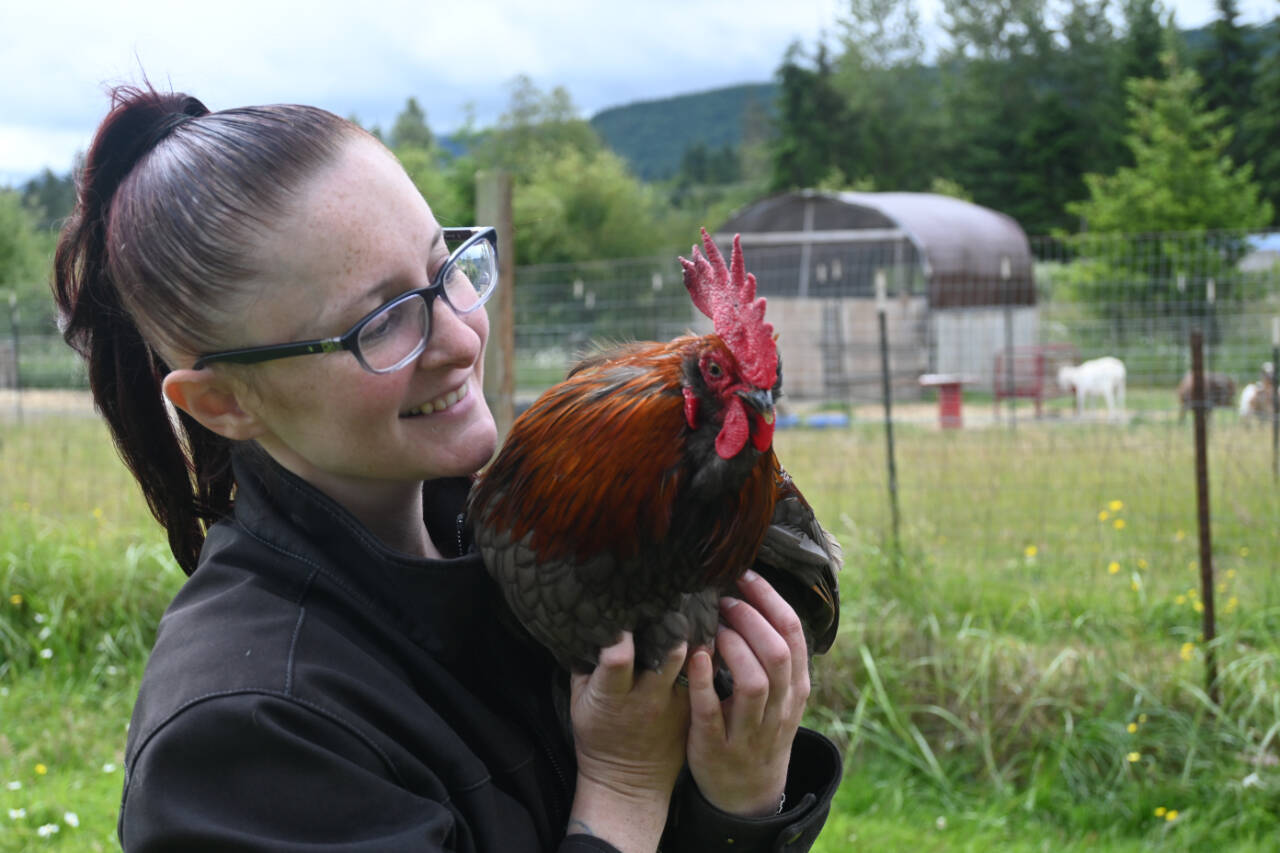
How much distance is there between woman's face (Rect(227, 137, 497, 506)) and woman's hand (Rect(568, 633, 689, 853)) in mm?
386

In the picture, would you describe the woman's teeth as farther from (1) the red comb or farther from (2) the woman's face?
(1) the red comb

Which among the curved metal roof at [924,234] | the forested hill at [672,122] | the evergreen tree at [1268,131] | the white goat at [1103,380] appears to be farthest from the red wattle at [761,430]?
the forested hill at [672,122]

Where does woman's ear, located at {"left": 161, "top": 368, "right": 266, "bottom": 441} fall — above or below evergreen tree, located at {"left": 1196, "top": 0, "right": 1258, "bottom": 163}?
below

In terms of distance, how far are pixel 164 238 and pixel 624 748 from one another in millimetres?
980

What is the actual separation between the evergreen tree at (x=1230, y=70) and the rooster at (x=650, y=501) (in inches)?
1919

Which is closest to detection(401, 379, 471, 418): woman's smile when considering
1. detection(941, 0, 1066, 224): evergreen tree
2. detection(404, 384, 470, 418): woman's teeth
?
detection(404, 384, 470, 418): woman's teeth

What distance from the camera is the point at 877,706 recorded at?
4.97m

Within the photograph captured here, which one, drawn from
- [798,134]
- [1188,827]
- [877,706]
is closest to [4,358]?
[877,706]

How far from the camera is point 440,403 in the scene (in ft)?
5.22

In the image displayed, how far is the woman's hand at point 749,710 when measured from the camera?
1.61 m

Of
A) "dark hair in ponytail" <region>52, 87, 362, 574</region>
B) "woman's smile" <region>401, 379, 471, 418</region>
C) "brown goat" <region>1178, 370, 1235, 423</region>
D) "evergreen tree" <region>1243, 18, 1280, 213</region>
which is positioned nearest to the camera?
"dark hair in ponytail" <region>52, 87, 362, 574</region>

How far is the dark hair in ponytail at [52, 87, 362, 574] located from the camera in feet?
4.75

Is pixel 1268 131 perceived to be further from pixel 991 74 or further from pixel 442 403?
pixel 442 403

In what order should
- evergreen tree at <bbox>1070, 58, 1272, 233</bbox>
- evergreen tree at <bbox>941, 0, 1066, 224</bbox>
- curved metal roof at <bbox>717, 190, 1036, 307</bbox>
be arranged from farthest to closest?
1. evergreen tree at <bbox>941, 0, 1066, 224</bbox>
2. evergreen tree at <bbox>1070, 58, 1272, 233</bbox>
3. curved metal roof at <bbox>717, 190, 1036, 307</bbox>
